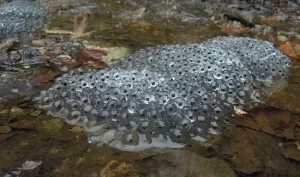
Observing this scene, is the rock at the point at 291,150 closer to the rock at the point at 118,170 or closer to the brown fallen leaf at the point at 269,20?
the rock at the point at 118,170

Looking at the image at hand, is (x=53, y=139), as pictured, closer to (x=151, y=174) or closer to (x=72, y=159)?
(x=72, y=159)

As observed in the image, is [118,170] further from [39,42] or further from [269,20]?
[269,20]

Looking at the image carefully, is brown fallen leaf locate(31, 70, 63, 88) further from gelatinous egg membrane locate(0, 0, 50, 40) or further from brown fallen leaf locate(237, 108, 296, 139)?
brown fallen leaf locate(237, 108, 296, 139)

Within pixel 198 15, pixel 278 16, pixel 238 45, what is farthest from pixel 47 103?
pixel 278 16

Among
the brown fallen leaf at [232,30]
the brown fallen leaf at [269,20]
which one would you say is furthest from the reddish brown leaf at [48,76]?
the brown fallen leaf at [269,20]

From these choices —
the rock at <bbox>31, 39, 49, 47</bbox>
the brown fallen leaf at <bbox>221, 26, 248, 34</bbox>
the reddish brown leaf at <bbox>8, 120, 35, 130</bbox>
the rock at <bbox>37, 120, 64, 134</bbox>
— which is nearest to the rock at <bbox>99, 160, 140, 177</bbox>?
the rock at <bbox>37, 120, 64, 134</bbox>

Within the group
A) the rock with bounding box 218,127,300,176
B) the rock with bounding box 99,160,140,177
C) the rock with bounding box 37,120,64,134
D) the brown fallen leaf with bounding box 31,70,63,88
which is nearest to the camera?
the rock with bounding box 99,160,140,177
